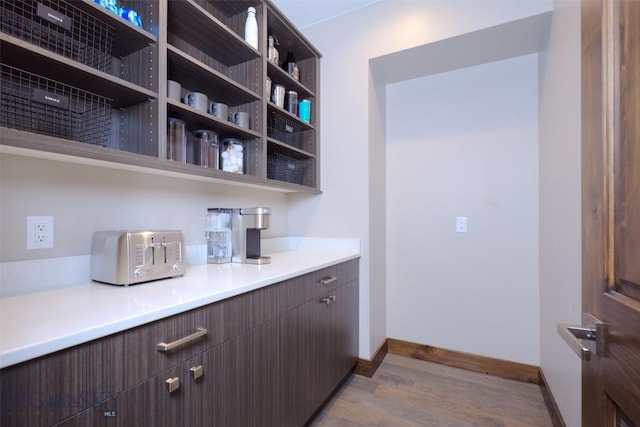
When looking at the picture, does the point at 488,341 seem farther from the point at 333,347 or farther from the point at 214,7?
the point at 214,7

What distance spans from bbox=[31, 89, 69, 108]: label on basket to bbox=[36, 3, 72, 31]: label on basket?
0.73ft

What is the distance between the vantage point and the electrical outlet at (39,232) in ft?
3.30

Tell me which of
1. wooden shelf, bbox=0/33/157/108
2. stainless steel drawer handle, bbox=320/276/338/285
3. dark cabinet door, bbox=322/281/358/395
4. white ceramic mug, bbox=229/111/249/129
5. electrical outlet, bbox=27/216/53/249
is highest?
white ceramic mug, bbox=229/111/249/129

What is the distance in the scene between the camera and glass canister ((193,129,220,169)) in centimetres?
151

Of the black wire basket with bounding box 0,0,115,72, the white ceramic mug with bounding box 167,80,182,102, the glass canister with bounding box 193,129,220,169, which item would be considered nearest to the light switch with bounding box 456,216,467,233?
the glass canister with bounding box 193,129,220,169

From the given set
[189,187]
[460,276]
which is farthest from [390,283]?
[189,187]

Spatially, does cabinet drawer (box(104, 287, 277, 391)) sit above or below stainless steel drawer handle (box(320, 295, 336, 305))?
above

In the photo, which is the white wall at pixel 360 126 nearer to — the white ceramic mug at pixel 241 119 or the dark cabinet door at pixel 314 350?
the dark cabinet door at pixel 314 350

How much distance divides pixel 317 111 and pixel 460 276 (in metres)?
1.67

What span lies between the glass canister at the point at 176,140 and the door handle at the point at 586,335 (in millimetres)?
1496

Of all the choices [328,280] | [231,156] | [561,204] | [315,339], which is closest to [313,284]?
[328,280]

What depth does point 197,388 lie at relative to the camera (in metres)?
0.88

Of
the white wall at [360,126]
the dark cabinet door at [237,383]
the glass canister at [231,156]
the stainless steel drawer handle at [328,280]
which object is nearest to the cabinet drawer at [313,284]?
the stainless steel drawer handle at [328,280]

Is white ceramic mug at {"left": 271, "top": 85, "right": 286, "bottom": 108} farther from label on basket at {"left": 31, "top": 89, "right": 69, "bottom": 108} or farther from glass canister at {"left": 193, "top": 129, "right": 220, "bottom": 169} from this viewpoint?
label on basket at {"left": 31, "top": 89, "right": 69, "bottom": 108}
